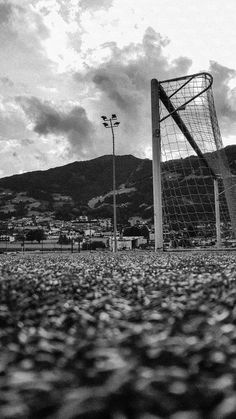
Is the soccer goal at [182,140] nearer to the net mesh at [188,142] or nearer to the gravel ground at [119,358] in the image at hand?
the net mesh at [188,142]

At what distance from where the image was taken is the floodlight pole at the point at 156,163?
99.7 ft

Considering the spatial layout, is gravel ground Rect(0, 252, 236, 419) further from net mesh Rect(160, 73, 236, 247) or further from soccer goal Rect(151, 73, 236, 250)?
net mesh Rect(160, 73, 236, 247)

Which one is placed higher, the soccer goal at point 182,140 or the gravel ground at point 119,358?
the soccer goal at point 182,140

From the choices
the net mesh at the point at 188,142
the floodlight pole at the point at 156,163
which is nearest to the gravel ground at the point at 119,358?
the floodlight pole at the point at 156,163

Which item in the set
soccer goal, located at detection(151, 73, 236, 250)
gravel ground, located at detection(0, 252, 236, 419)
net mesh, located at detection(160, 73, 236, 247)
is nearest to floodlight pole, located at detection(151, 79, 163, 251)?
soccer goal, located at detection(151, 73, 236, 250)

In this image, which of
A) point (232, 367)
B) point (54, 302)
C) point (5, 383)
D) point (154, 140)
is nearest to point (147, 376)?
point (232, 367)

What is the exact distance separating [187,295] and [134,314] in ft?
3.83

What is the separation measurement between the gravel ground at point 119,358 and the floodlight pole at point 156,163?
85.7 feet

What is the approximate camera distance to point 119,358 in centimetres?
218

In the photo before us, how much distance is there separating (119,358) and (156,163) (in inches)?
1128

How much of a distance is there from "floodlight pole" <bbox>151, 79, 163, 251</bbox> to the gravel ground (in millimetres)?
26135

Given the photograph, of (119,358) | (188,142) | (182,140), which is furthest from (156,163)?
(119,358)

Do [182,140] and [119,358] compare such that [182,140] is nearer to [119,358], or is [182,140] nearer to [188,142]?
[188,142]

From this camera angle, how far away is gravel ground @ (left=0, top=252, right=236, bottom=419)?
1603 mm
